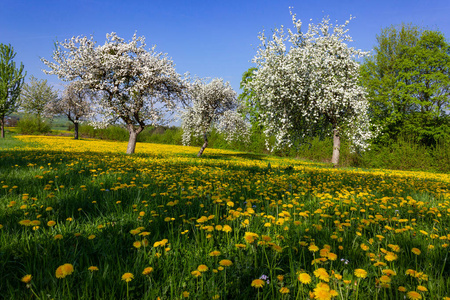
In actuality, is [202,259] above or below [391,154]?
below

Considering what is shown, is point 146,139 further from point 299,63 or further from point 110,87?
point 299,63

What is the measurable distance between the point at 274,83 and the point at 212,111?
669 centimetres

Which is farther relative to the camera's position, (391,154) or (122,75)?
(391,154)

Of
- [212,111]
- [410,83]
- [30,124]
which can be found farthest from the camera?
[30,124]

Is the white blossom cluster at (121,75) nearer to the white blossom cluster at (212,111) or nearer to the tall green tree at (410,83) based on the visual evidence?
Result: the white blossom cluster at (212,111)

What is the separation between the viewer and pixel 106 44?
1504 centimetres

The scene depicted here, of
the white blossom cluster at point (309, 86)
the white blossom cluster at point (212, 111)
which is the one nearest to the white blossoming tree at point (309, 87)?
the white blossom cluster at point (309, 86)

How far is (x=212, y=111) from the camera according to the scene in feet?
62.5

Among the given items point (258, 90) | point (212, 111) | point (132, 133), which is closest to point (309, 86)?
point (258, 90)

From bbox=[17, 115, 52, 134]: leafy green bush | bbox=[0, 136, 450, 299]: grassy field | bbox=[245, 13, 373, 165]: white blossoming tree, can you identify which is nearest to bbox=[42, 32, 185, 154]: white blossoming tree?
bbox=[245, 13, 373, 165]: white blossoming tree

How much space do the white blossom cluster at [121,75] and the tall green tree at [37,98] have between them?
3629 centimetres

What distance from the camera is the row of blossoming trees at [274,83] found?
13594 mm

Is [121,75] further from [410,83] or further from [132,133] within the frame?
[410,83]

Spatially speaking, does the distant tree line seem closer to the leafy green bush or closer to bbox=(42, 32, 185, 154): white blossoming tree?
bbox=(42, 32, 185, 154): white blossoming tree
